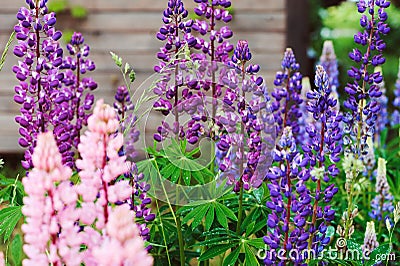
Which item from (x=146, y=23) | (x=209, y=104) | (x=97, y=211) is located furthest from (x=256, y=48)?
(x=97, y=211)

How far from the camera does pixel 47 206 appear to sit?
37.1 inches

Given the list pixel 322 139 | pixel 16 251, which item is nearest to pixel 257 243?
pixel 322 139

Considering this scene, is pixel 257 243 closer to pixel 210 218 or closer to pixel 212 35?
pixel 210 218

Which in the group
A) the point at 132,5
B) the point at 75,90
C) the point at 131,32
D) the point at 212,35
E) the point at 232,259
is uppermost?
the point at 132,5

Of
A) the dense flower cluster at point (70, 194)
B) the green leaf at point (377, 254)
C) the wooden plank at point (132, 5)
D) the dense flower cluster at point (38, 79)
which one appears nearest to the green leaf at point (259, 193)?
the green leaf at point (377, 254)

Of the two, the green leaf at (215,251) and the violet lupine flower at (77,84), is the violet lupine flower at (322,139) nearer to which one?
the green leaf at (215,251)

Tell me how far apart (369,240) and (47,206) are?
123 centimetres

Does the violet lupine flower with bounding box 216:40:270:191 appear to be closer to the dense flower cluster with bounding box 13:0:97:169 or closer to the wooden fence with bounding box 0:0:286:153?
the dense flower cluster with bounding box 13:0:97:169

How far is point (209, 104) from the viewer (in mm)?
1993

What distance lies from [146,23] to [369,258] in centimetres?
499

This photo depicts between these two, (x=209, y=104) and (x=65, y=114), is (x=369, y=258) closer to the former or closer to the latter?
(x=209, y=104)

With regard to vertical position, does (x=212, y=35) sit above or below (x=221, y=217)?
above

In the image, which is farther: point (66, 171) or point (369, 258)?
point (369, 258)

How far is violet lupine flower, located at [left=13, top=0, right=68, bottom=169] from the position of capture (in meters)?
1.87
